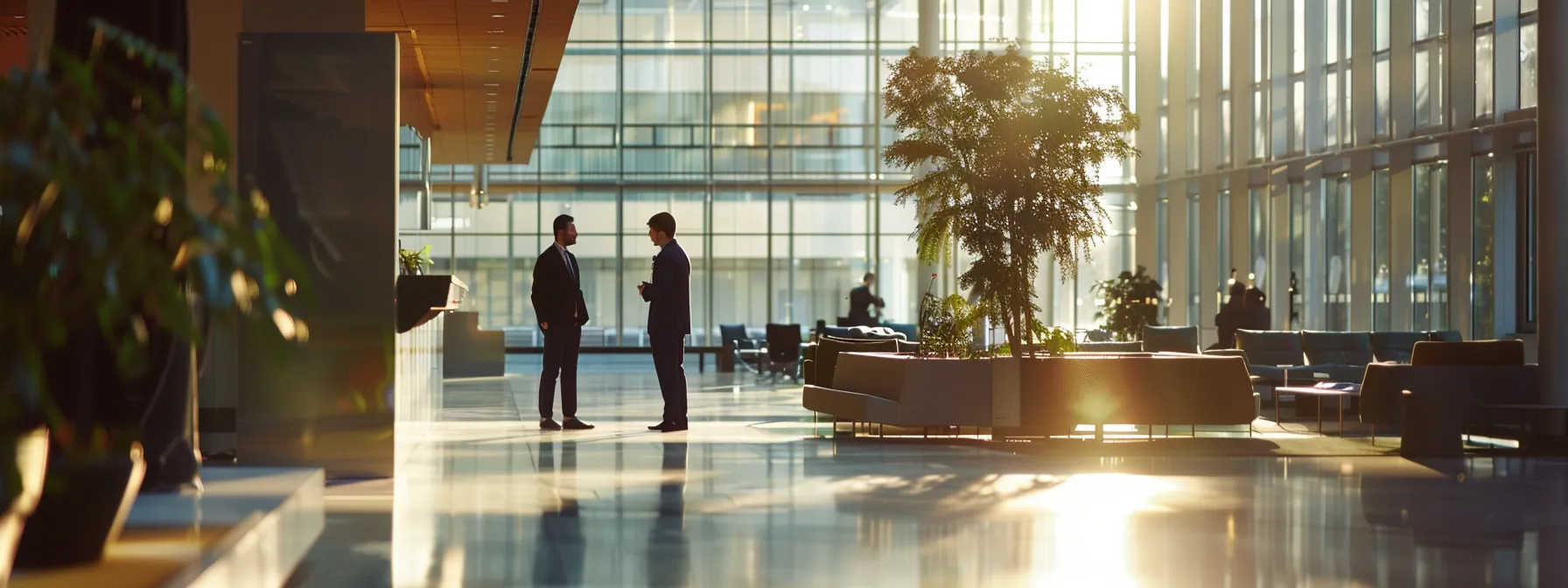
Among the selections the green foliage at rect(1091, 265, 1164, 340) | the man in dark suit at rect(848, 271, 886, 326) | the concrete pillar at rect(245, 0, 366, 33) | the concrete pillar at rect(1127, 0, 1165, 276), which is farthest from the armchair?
the concrete pillar at rect(245, 0, 366, 33)

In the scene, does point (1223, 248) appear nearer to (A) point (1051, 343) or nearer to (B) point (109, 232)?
(A) point (1051, 343)

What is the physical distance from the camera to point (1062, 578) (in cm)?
490

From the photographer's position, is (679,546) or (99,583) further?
(679,546)

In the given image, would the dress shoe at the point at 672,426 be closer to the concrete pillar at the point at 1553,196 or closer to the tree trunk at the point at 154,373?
the tree trunk at the point at 154,373

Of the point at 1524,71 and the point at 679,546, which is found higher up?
the point at 1524,71

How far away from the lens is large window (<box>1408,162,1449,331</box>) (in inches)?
691

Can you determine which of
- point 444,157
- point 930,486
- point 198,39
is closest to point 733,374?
point 444,157

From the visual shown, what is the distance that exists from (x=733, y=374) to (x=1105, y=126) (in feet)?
35.9

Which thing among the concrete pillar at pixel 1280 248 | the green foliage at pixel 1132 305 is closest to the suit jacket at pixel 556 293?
the green foliage at pixel 1132 305

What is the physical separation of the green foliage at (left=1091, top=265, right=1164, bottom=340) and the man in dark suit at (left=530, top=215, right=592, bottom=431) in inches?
456

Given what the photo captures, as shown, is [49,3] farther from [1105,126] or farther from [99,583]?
[1105,126]

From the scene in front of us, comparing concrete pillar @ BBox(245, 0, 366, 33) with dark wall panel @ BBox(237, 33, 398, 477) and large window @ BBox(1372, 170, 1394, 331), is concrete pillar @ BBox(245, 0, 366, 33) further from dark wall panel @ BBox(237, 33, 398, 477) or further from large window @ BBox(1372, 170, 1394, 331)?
large window @ BBox(1372, 170, 1394, 331)

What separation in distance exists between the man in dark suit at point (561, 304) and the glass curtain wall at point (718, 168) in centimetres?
1851

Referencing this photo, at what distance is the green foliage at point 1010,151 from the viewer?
420 inches
